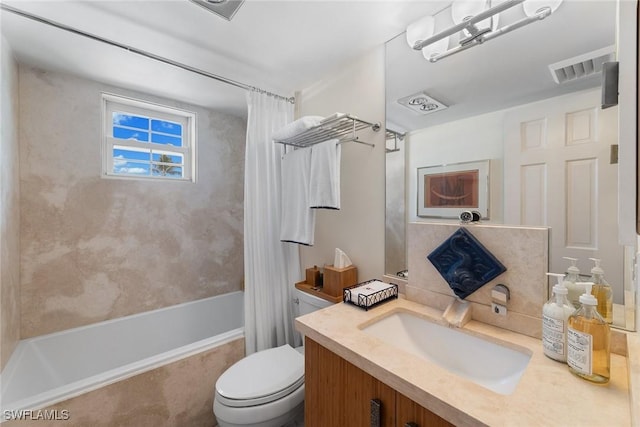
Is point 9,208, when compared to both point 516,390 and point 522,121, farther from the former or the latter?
point 522,121

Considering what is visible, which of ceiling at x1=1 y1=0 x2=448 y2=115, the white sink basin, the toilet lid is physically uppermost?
ceiling at x1=1 y1=0 x2=448 y2=115

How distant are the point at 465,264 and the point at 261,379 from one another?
3.61 ft

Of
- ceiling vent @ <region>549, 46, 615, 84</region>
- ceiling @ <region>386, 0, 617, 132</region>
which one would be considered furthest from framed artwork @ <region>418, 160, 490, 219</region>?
ceiling vent @ <region>549, 46, 615, 84</region>

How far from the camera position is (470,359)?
3.06ft

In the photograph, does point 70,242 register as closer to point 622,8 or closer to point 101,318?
point 101,318

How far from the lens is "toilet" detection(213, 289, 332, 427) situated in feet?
3.78

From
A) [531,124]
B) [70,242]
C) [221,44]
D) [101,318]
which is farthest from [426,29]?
[101,318]

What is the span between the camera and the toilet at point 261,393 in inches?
45.4

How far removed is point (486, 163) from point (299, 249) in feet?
4.55

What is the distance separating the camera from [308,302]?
5.46 ft

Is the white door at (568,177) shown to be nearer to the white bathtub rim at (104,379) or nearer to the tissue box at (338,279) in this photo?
the tissue box at (338,279)

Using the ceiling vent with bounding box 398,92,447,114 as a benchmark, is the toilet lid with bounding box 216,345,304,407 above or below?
below

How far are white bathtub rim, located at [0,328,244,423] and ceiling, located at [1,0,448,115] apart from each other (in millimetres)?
1771

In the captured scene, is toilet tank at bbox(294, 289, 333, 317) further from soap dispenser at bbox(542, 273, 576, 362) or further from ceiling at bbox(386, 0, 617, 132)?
ceiling at bbox(386, 0, 617, 132)
